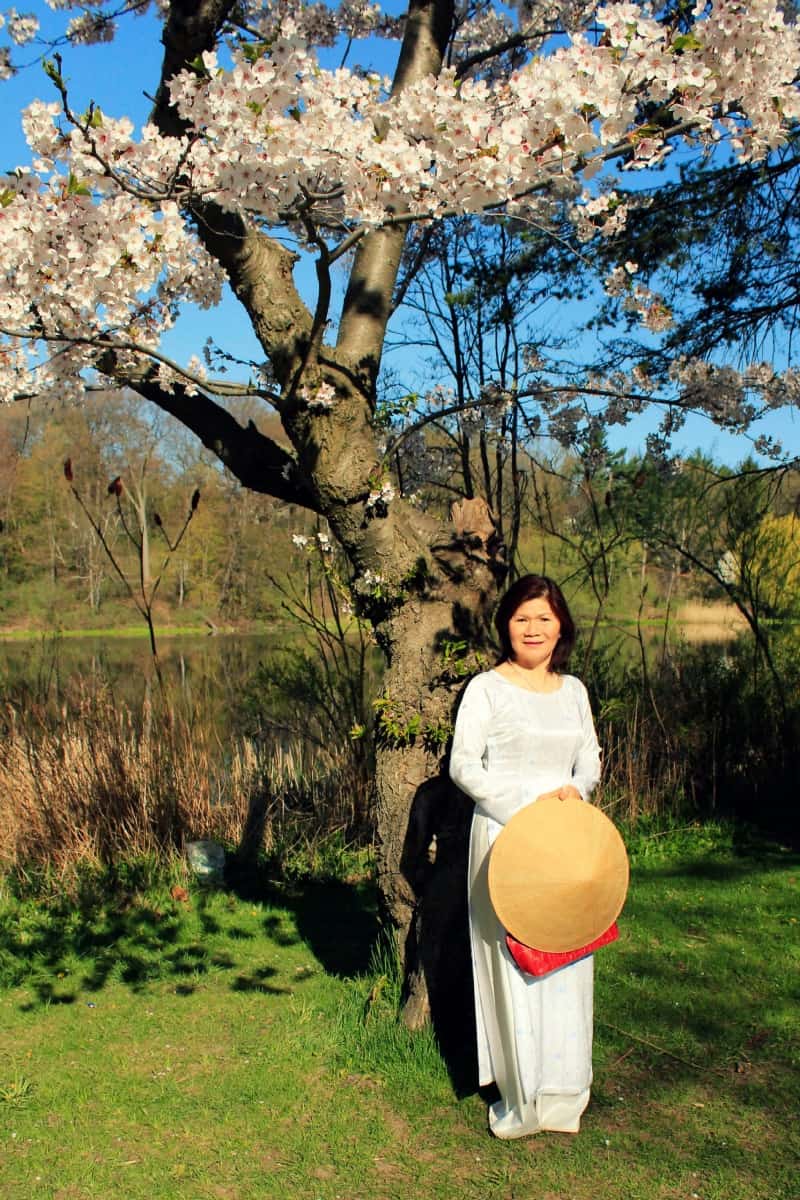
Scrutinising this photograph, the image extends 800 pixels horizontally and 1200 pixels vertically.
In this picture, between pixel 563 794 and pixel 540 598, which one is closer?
pixel 563 794

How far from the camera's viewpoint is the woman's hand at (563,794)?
2.86 meters

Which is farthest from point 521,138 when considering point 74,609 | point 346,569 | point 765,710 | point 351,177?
point 74,609

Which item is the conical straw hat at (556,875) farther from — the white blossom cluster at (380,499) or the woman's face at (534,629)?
the white blossom cluster at (380,499)

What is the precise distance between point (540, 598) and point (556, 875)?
2.76 feet

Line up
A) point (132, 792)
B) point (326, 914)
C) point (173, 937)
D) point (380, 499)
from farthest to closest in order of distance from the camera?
point (132, 792)
point (326, 914)
point (173, 937)
point (380, 499)

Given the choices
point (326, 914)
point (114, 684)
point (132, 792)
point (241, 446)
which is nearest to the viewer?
point (241, 446)

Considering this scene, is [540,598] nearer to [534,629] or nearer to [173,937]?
[534,629]

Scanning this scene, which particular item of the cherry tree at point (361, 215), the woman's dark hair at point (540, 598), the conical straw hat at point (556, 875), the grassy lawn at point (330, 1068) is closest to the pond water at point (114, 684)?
the grassy lawn at point (330, 1068)

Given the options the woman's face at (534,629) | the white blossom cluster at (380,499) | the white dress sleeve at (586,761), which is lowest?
the white dress sleeve at (586,761)

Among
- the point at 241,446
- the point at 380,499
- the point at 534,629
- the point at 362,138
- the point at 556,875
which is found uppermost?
the point at 362,138

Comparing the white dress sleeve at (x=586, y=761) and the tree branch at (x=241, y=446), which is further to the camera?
the tree branch at (x=241, y=446)

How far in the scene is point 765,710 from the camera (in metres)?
7.09

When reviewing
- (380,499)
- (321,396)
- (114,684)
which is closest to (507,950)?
(380,499)

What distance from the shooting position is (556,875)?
272 centimetres
